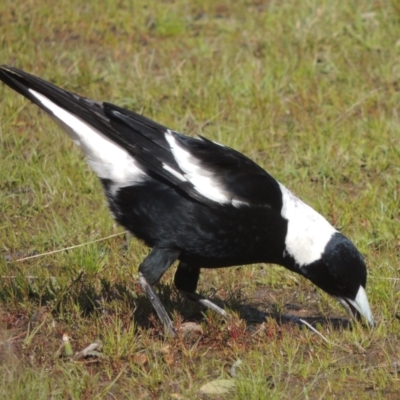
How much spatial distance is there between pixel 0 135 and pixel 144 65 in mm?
1500

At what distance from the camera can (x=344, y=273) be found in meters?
4.44

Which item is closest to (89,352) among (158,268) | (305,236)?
(158,268)

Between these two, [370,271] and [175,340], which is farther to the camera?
[370,271]

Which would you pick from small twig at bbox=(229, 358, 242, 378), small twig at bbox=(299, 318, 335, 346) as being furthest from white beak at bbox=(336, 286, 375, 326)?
small twig at bbox=(229, 358, 242, 378)

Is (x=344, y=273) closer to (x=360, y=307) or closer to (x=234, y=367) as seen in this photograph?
(x=360, y=307)

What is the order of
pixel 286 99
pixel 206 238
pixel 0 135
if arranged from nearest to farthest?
pixel 206 238 < pixel 0 135 < pixel 286 99

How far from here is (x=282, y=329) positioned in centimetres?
447

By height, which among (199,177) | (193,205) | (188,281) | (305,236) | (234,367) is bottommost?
(234,367)

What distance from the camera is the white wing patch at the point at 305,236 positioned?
4469mm

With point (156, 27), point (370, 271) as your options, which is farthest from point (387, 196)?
point (156, 27)

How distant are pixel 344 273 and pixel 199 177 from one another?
0.85 m

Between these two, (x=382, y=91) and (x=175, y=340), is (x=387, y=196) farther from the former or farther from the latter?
(x=175, y=340)

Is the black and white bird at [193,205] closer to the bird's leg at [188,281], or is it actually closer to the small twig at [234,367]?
the bird's leg at [188,281]

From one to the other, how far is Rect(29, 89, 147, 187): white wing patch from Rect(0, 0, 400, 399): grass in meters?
0.65
